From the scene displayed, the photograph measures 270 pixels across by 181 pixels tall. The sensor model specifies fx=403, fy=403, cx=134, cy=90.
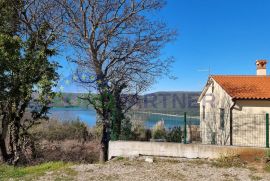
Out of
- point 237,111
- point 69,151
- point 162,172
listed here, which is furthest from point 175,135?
point 69,151

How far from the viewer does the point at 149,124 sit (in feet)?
82.7

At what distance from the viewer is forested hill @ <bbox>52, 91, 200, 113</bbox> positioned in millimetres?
18969

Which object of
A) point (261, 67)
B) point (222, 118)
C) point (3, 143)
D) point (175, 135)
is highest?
point (261, 67)

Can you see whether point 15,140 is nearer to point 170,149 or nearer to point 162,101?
point 170,149

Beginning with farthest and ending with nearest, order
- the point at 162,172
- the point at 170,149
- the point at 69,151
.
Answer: the point at 69,151 → the point at 170,149 → the point at 162,172

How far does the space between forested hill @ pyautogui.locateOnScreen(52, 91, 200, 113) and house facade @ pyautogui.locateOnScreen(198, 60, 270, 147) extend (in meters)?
1.44

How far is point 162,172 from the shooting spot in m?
12.4

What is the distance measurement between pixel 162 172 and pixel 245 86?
11104 mm

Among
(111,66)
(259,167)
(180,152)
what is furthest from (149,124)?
(259,167)

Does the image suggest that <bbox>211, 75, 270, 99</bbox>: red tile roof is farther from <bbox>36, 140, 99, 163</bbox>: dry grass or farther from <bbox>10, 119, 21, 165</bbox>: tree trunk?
<bbox>10, 119, 21, 165</bbox>: tree trunk

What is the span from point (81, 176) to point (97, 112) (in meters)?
6.82

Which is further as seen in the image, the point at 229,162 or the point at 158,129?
the point at 158,129

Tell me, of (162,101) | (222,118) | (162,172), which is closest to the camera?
(162,172)

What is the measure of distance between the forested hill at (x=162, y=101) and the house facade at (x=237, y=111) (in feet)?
4.73
